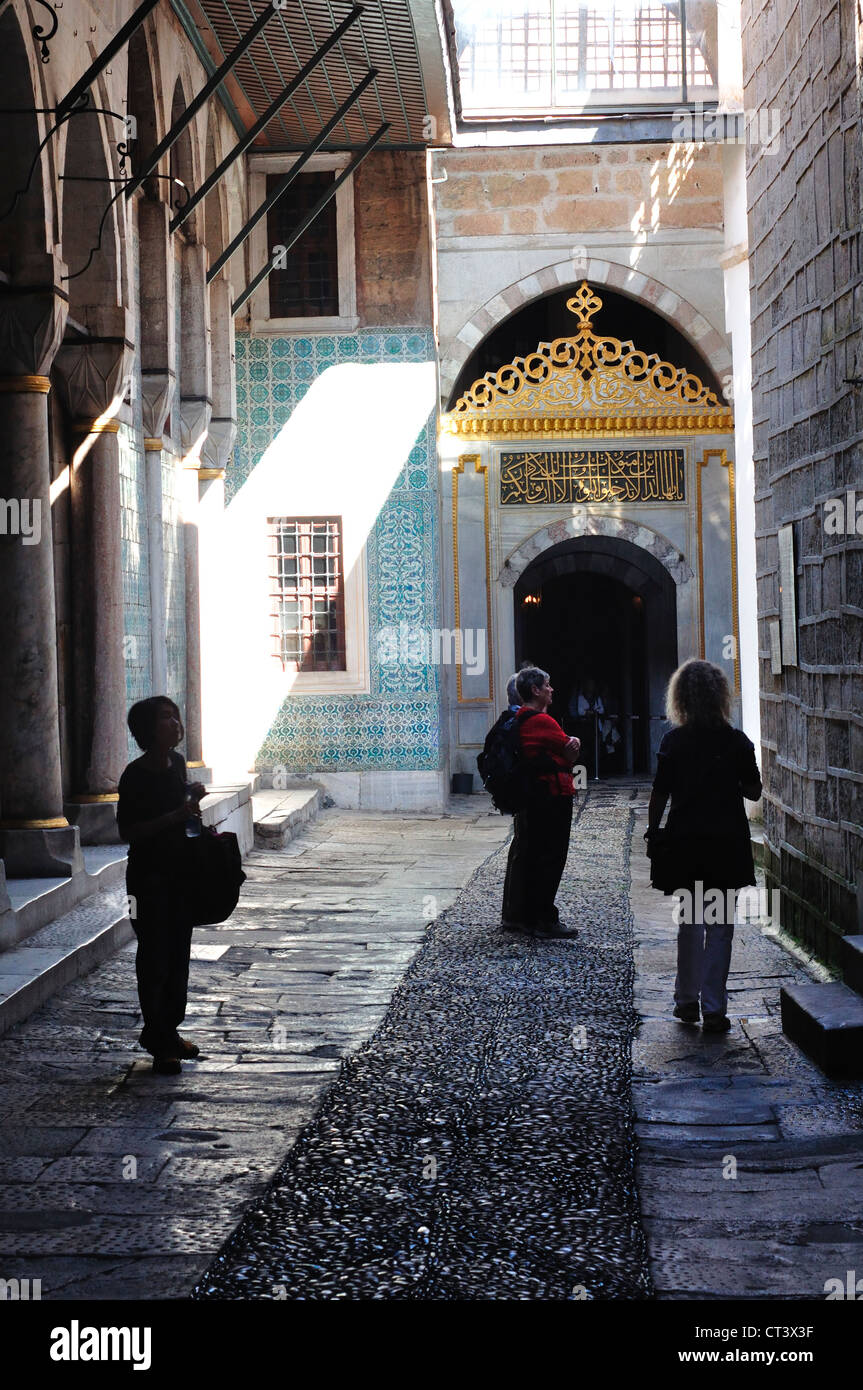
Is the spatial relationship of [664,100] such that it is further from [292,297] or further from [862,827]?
[862,827]

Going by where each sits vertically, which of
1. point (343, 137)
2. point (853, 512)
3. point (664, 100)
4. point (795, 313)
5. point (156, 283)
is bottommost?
point (853, 512)

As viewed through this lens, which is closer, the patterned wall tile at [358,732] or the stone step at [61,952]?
the stone step at [61,952]

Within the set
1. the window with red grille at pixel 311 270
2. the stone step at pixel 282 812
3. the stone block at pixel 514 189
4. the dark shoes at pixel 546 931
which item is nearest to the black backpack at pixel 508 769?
the dark shoes at pixel 546 931

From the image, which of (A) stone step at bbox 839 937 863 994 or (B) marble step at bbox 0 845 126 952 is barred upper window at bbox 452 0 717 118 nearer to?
(B) marble step at bbox 0 845 126 952

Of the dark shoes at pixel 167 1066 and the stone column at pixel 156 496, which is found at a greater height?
the stone column at pixel 156 496

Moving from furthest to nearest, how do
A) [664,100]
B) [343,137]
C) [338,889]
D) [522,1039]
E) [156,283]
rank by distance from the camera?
1. [664,100]
2. [343,137]
3. [156,283]
4. [338,889]
5. [522,1039]

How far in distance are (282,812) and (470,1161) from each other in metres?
7.61

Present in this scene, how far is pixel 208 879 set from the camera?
16.4 ft

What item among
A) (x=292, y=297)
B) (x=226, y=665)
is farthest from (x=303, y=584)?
(x=292, y=297)

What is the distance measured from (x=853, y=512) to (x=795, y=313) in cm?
153

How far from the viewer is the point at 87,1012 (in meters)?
5.73

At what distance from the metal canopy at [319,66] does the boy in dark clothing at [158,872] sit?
6607 millimetres

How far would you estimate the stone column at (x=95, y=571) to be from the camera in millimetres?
8227

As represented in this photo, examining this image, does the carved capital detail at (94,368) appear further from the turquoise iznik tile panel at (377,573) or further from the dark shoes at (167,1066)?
the turquoise iznik tile panel at (377,573)
